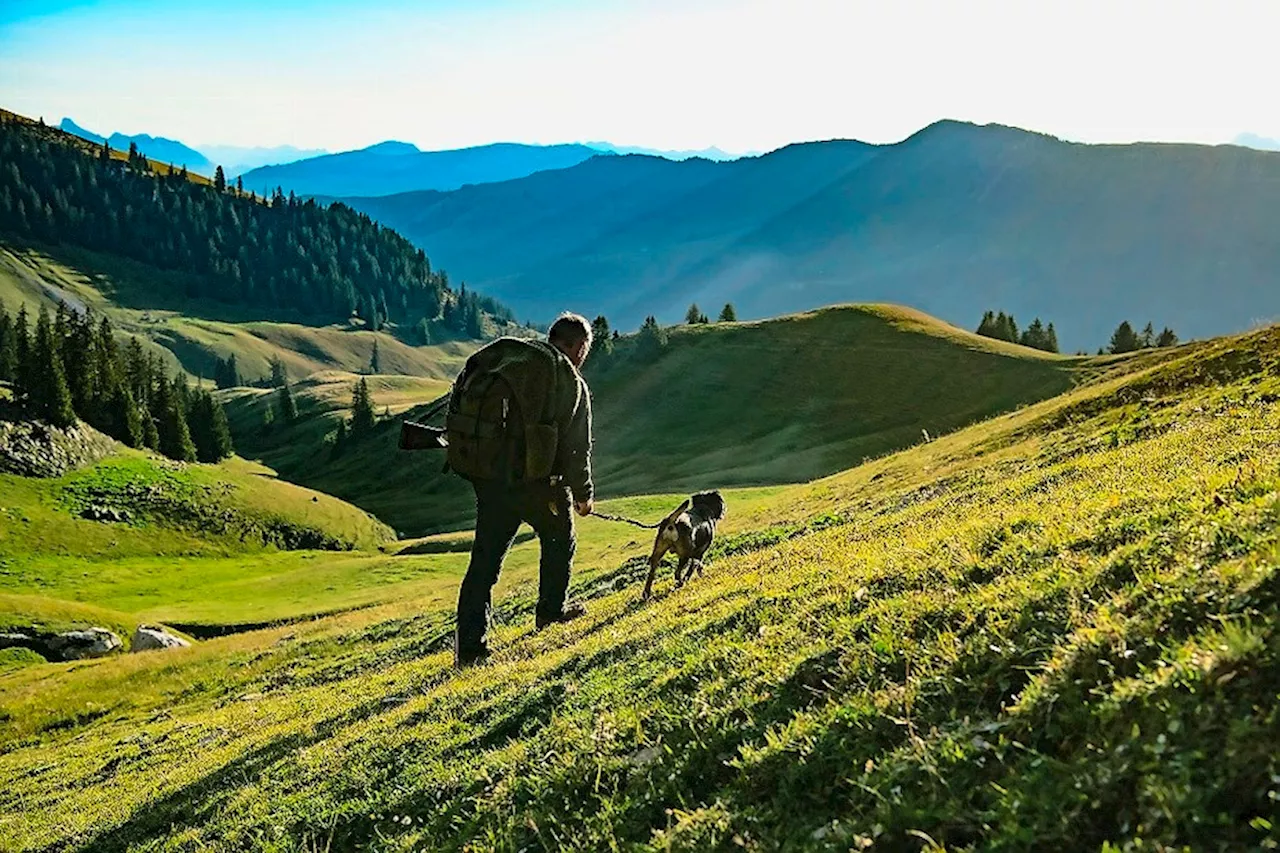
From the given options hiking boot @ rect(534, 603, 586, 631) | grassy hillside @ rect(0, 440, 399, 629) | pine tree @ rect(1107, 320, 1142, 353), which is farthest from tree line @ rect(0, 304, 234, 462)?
pine tree @ rect(1107, 320, 1142, 353)

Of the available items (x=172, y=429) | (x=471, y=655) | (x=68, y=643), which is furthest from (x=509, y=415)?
(x=172, y=429)

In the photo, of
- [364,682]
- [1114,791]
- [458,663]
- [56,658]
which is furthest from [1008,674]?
[56,658]

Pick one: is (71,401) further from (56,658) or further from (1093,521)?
(1093,521)

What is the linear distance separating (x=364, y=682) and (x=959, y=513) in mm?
12848

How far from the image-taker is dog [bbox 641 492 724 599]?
14.5 m

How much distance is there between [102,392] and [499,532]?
9289 cm

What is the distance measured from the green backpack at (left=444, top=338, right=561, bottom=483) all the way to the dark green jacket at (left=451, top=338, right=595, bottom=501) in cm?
1

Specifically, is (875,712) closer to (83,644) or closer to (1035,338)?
(83,644)

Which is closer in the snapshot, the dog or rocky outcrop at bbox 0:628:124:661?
the dog

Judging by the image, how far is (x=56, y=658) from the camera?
40281 millimetres

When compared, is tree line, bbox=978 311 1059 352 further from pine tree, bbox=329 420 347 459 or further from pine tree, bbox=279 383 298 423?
pine tree, bbox=279 383 298 423

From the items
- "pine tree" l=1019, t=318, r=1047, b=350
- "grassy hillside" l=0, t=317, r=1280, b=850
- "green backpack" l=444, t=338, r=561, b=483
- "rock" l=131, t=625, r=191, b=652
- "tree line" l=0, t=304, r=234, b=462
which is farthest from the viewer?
"pine tree" l=1019, t=318, r=1047, b=350

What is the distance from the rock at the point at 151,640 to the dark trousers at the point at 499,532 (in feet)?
106

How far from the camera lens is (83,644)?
41344 mm
